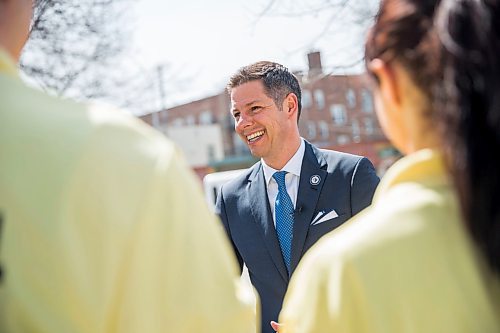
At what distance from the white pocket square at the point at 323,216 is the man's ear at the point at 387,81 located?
2.27 metres

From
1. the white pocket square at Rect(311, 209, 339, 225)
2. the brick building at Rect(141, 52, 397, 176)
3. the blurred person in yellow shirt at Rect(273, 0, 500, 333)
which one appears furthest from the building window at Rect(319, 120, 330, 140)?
the blurred person in yellow shirt at Rect(273, 0, 500, 333)

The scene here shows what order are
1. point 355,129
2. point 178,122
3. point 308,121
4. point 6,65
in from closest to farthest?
1. point 6,65
2. point 308,121
3. point 355,129
4. point 178,122

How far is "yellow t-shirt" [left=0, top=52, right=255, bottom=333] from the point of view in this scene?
1195 mm

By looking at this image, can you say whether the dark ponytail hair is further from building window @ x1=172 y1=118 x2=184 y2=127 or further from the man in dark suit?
building window @ x1=172 y1=118 x2=184 y2=127

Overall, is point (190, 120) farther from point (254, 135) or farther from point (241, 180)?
point (241, 180)

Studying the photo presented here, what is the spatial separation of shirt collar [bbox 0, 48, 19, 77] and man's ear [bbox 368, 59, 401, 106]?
71 cm

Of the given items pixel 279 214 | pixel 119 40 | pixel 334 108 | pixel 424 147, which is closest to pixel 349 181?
pixel 279 214

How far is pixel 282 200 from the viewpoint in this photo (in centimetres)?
381

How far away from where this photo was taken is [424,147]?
1354 millimetres

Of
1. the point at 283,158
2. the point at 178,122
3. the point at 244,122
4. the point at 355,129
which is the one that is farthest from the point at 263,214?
the point at 178,122

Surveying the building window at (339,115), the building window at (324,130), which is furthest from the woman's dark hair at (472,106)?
the building window at (339,115)

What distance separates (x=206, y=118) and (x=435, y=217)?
61.2 metres

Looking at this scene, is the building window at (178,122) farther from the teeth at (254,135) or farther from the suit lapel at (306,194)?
the suit lapel at (306,194)

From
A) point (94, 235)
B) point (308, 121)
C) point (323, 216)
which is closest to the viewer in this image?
point (94, 235)
